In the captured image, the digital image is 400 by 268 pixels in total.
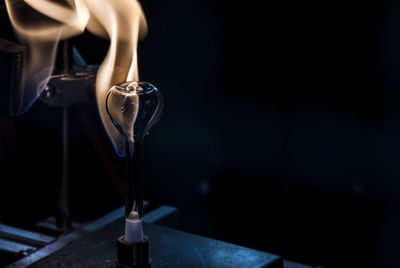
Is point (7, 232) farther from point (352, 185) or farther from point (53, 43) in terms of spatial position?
point (352, 185)

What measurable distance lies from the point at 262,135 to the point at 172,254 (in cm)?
112

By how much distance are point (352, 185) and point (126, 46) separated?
1118 millimetres

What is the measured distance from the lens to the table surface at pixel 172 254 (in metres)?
0.64

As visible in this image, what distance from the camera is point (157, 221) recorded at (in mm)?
1018

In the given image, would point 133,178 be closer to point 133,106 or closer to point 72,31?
point 133,106

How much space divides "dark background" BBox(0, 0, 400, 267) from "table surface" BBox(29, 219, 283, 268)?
0.91 meters

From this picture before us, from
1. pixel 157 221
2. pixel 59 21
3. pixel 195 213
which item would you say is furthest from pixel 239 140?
pixel 59 21

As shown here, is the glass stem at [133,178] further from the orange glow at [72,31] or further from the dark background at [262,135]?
the dark background at [262,135]

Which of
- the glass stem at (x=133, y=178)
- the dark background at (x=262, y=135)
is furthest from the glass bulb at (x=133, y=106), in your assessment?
the dark background at (x=262, y=135)

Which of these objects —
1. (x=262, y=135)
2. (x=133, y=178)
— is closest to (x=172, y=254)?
(x=133, y=178)

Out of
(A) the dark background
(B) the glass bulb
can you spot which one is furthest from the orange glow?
(A) the dark background

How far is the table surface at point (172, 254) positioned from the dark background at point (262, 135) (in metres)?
0.91

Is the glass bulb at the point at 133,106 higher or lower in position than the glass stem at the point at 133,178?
higher

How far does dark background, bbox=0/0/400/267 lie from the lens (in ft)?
5.21
